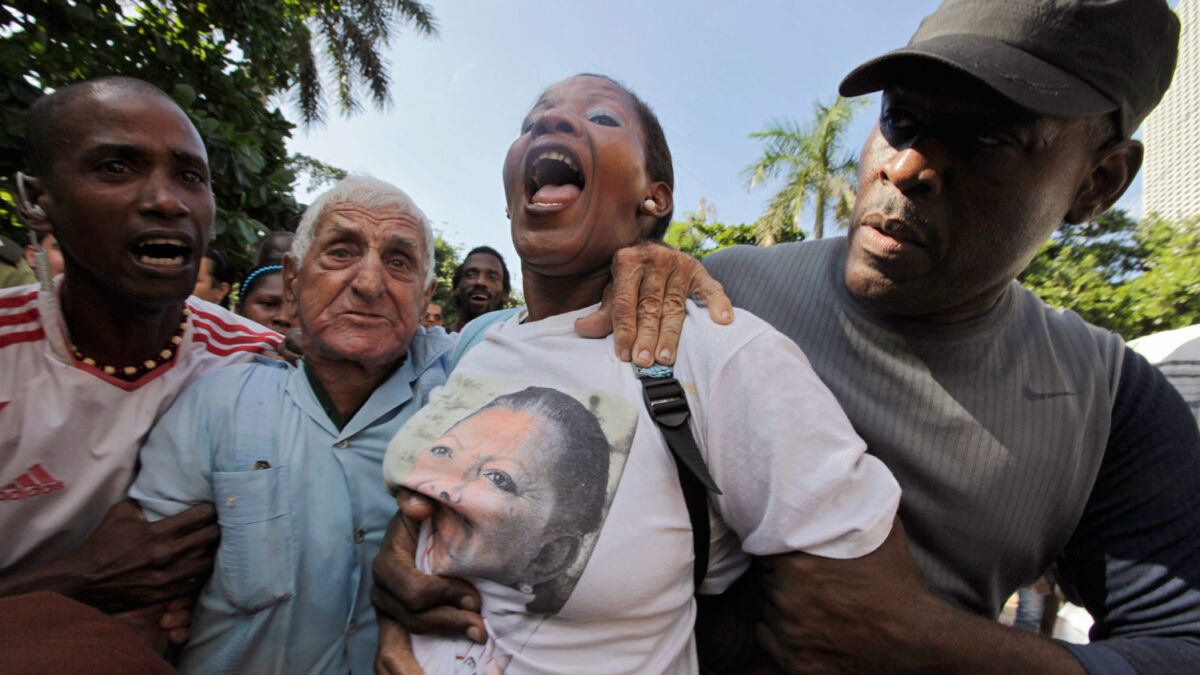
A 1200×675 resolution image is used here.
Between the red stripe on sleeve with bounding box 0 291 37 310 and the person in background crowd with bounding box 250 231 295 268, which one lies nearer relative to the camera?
the red stripe on sleeve with bounding box 0 291 37 310

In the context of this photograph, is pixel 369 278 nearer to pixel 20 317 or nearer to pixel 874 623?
pixel 20 317

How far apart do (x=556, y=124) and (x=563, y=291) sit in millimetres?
500

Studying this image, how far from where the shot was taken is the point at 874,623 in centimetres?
120

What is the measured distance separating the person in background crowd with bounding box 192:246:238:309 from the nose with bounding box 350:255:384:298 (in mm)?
2845

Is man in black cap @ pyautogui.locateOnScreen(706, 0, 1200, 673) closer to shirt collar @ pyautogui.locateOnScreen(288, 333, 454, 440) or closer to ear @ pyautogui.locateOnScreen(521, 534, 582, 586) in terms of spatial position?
ear @ pyautogui.locateOnScreen(521, 534, 582, 586)

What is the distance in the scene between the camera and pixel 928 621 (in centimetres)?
122

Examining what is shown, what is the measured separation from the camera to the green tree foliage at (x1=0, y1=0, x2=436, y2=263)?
3729 millimetres

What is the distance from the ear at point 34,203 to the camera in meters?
2.01

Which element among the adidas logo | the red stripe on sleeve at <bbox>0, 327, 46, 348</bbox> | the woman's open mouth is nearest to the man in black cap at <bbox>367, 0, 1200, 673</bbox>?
the woman's open mouth

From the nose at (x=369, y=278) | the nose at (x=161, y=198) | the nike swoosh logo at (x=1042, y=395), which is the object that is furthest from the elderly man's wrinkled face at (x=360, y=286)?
the nike swoosh logo at (x=1042, y=395)

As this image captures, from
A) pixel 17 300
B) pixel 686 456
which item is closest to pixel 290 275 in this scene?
pixel 17 300

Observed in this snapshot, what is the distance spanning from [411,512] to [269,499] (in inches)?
23.4

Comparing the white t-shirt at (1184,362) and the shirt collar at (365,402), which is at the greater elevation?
the shirt collar at (365,402)

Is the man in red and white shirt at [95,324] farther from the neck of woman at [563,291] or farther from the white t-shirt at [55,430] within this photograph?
the neck of woman at [563,291]
